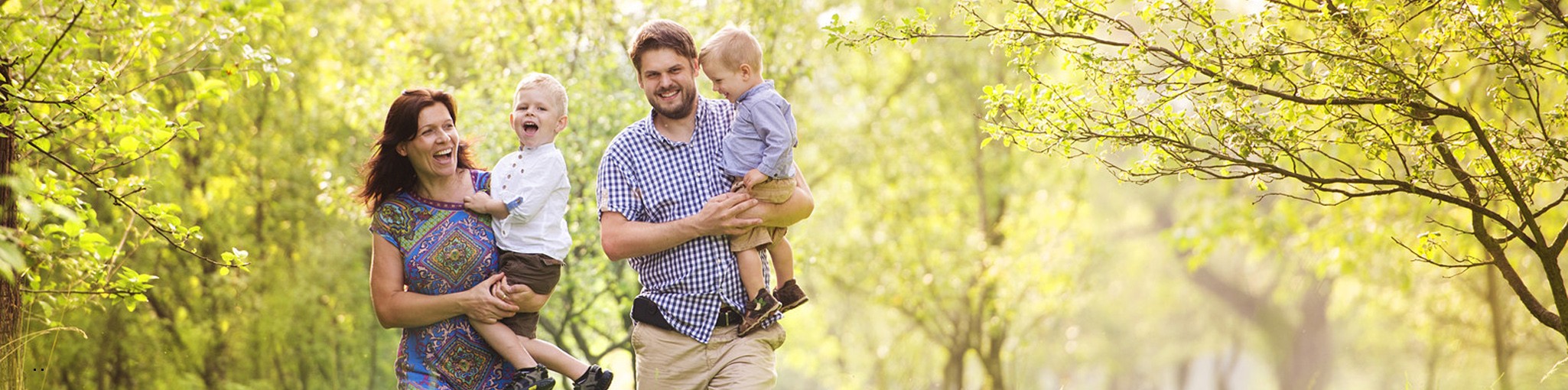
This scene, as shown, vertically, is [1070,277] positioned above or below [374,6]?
below

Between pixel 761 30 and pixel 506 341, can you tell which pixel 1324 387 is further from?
pixel 506 341

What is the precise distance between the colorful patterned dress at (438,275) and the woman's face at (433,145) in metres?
0.12

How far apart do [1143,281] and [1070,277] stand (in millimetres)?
22625

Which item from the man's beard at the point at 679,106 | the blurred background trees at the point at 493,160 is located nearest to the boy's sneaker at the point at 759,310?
the man's beard at the point at 679,106

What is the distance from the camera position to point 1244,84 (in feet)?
13.8

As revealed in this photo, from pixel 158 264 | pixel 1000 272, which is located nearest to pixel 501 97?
pixel 158 264

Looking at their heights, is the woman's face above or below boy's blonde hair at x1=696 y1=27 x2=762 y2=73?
below

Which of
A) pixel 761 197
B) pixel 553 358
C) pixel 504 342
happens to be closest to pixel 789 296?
pixel 761 197

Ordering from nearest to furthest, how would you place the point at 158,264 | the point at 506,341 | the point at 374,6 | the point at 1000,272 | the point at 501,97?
the point at 506,341, the point at 501,97, the point at 158,264, the point at 374,6, the point at 1000,272

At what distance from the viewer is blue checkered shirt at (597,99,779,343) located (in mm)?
3893

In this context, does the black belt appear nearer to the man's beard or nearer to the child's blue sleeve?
Result: the child's blue sleeve

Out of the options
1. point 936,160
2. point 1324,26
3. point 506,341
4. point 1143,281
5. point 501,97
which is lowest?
point 506,341

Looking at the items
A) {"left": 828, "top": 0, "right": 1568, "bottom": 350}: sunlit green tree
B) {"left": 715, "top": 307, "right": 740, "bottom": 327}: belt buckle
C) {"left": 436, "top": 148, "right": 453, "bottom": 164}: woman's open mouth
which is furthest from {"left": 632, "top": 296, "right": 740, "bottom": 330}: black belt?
{"left": 828, "top": 0, "right": 1568, "bottom": 350}: sunlit green tree

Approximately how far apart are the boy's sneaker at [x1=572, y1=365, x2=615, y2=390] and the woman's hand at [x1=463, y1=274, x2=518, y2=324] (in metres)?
0.32
